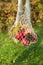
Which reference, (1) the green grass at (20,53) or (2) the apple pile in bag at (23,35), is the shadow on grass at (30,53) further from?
(2) the apple pile in bag at (23,35)

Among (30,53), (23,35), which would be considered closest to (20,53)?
(30,53)

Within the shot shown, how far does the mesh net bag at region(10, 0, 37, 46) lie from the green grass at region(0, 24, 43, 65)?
236 mm

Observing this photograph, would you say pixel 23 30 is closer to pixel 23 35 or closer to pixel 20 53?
pixel 23 35

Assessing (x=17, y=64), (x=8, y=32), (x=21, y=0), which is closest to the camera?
(x=17, y=64)

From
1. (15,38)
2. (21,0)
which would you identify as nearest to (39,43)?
(15,38)

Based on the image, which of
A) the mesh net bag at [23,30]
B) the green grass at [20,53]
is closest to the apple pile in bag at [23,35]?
the mesh net bag at [23,30]

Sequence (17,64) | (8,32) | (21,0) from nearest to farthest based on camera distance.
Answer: (17,64) < (21,0) < (8,32)

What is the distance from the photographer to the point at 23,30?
13.1 meters

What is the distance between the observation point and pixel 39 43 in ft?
43.1

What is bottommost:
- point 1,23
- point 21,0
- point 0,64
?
point 0,64

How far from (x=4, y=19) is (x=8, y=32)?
0.83m

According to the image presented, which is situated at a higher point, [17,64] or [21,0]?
[21,0]

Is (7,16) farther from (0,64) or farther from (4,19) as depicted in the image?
(0,64)

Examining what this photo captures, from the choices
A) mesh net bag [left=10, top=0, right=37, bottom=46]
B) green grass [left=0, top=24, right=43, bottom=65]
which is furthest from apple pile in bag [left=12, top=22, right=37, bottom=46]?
green grass [left=0, top=24, right=43, bottom=65]
